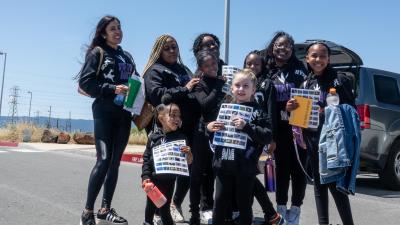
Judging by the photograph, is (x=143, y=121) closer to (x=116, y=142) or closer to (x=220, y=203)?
(x=116, y=142)

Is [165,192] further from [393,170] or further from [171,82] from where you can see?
[393,170]

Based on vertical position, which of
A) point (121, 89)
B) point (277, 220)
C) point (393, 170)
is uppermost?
point (121, 89)

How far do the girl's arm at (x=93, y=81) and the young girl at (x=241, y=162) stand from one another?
1153 mm

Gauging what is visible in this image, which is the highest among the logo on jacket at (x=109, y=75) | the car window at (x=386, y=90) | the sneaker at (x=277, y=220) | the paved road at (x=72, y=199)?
the car window at (x=386, y=90)

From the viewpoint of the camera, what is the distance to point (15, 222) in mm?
5215

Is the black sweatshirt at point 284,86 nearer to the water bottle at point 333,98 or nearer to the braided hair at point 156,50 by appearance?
the water bottle at point 333,98

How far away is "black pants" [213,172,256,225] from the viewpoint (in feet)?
14.2

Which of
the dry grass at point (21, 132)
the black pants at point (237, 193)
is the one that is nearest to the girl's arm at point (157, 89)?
the black pants at point (237, 193)

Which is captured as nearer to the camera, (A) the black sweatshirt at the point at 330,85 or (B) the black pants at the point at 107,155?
(A) the black sweatshirt at the point at 330,85

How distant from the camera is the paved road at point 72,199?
18.5ft

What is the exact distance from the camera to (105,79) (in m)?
4.98

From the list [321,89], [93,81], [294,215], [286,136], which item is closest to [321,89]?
[321,89]

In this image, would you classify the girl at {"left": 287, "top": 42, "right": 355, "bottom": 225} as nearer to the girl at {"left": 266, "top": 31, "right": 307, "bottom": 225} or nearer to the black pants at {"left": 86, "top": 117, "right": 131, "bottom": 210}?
the girl at {"left": 266, "top": 31, "right": 307, "bottom": 225}

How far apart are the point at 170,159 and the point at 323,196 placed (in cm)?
142
